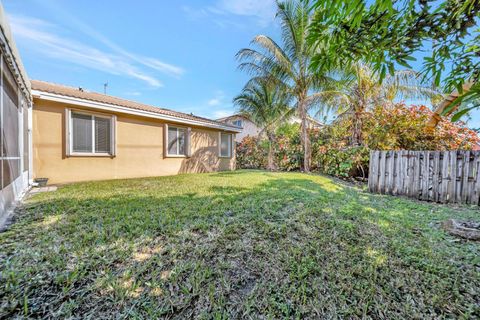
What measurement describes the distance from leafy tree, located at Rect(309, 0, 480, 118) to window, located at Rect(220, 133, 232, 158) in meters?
10.7

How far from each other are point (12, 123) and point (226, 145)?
9.69 m

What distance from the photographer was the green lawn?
167cm

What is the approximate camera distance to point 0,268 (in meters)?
1.95

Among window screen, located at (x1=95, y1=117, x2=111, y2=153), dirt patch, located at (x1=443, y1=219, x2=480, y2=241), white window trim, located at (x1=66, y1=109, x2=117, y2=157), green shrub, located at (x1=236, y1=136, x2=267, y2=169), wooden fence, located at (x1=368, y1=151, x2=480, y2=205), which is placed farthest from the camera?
green shrub, located at (x1=236, y1=136, x2=267, y2=169)

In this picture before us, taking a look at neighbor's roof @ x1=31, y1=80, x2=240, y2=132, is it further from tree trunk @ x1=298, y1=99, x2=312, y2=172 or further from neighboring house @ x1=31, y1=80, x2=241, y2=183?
tree trunk @ x1=298, y1=99, x2=312, y2=172

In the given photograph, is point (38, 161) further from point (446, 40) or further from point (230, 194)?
point (446, 40)

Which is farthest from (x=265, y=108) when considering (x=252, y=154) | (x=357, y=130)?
(x=357, y=130)

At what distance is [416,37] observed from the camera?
210cm

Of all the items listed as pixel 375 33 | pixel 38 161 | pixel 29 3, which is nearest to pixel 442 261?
pixel 375 33

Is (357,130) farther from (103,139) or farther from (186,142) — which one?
(103,139)

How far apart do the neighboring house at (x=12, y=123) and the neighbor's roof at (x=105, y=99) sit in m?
0.82

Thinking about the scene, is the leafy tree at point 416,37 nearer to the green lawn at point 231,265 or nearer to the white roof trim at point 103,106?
the green lawn at point 231,265

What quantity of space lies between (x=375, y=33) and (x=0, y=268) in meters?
4.33

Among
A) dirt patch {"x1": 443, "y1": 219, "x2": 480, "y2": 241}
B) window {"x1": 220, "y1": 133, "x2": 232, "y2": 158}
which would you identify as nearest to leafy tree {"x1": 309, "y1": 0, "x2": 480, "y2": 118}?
dirt patch {"x1": 443, "y1": 219, "x2": 480, "y2": 241}
